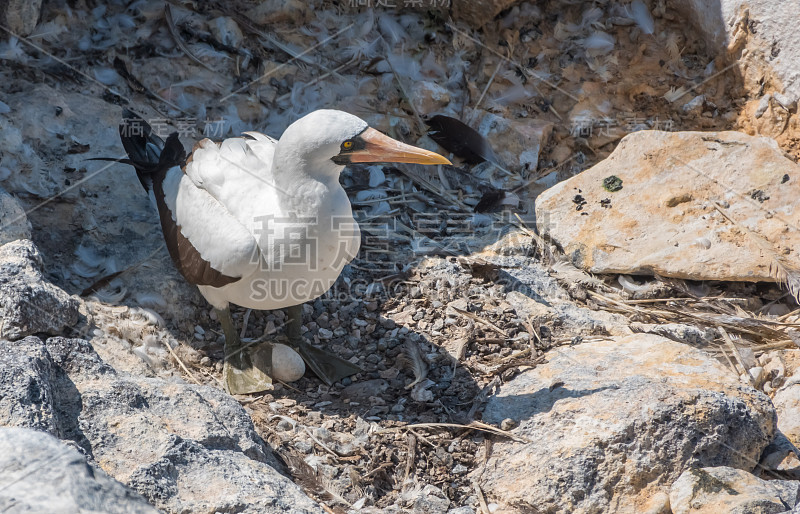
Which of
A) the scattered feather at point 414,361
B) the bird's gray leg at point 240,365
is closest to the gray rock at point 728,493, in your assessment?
the scattered feather at point 414,361

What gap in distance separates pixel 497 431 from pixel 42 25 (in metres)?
4.33

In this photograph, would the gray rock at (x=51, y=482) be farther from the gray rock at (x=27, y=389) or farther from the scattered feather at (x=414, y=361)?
the scattered feather at (x=414, y=361)

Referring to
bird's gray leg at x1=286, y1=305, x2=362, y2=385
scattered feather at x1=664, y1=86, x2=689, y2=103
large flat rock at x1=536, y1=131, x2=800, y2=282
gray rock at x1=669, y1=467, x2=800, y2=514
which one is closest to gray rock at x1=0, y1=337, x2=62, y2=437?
bird's gray leg at x1=286, y1=305, x2=362, y2=385

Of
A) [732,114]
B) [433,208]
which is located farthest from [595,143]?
[433,208]

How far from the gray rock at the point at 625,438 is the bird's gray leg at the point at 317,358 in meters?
1.02

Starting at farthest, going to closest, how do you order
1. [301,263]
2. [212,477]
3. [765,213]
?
1. [765,213]
2. [301,263]
3. [212,477]

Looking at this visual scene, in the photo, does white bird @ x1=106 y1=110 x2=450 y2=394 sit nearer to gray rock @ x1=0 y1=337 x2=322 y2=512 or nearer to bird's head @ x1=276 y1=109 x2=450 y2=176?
bird's head @ x1=276 y1=109 x2=450 y2=176

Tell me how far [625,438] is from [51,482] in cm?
206

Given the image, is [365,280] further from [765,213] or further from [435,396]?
[765,213]

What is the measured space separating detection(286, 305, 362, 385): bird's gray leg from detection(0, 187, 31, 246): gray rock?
4.60ft

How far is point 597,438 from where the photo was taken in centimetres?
310

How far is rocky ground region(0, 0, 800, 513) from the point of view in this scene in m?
2.93

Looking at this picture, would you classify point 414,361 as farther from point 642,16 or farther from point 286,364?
point 642,16

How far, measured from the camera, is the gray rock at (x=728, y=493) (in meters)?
2.63
